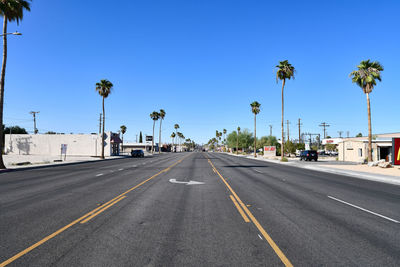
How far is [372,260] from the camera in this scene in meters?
4.26

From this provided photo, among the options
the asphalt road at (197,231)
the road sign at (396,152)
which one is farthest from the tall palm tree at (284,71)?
the asphalt road at (197,231)

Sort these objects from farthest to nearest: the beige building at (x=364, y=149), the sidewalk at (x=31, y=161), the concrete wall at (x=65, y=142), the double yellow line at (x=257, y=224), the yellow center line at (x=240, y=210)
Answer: the concrete wall at (x=65, y=142) → the beige building at (x=364, y=149) → the sidewalk at (x=31, y=161) → the yellow center line at (x=240, y=210) → the double yellow line at (x=257, y=224)

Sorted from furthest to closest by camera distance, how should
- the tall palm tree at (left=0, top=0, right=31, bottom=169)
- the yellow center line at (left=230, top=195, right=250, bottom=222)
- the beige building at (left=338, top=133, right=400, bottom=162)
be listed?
the beige building at (left=338, top=133, right=400, bottom=162)
the tall palm tree at (left=0, top=0, right=31, bottom=169)
the yellow center line at (left=230, top=195, right=250, bottom=222)

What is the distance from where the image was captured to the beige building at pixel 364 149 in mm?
40875

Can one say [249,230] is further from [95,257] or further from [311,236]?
[95,257]

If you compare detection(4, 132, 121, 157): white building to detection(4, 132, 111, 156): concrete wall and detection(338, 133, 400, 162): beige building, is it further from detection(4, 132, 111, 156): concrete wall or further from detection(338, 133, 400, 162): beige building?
detection(338, 133, 400, 162): beige building

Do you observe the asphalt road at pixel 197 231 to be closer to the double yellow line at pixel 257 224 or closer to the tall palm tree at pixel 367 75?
the double yellow line at pixel 257 224

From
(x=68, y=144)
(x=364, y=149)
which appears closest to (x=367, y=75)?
(x=364, y=149)

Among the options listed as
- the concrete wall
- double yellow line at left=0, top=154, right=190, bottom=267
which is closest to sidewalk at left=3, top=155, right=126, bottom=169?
the concrete wall

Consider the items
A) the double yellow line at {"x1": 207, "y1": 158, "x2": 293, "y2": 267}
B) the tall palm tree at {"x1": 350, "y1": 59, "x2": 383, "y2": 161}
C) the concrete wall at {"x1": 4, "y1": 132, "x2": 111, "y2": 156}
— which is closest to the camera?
the double yellow line at {"x1": 207, "y1": 158, "x2": 293, "y2": 267}

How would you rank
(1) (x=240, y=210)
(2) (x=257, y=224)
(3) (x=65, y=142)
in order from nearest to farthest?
(2) (x=257, y=224), (1) (x=240, y=210), (3) (x=65, y=142)

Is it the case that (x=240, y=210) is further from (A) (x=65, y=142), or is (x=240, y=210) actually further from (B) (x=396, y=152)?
(A) (x=65, y=142)

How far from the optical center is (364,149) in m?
Result: 41.7

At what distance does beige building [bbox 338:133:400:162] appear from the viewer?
40.9 meters
